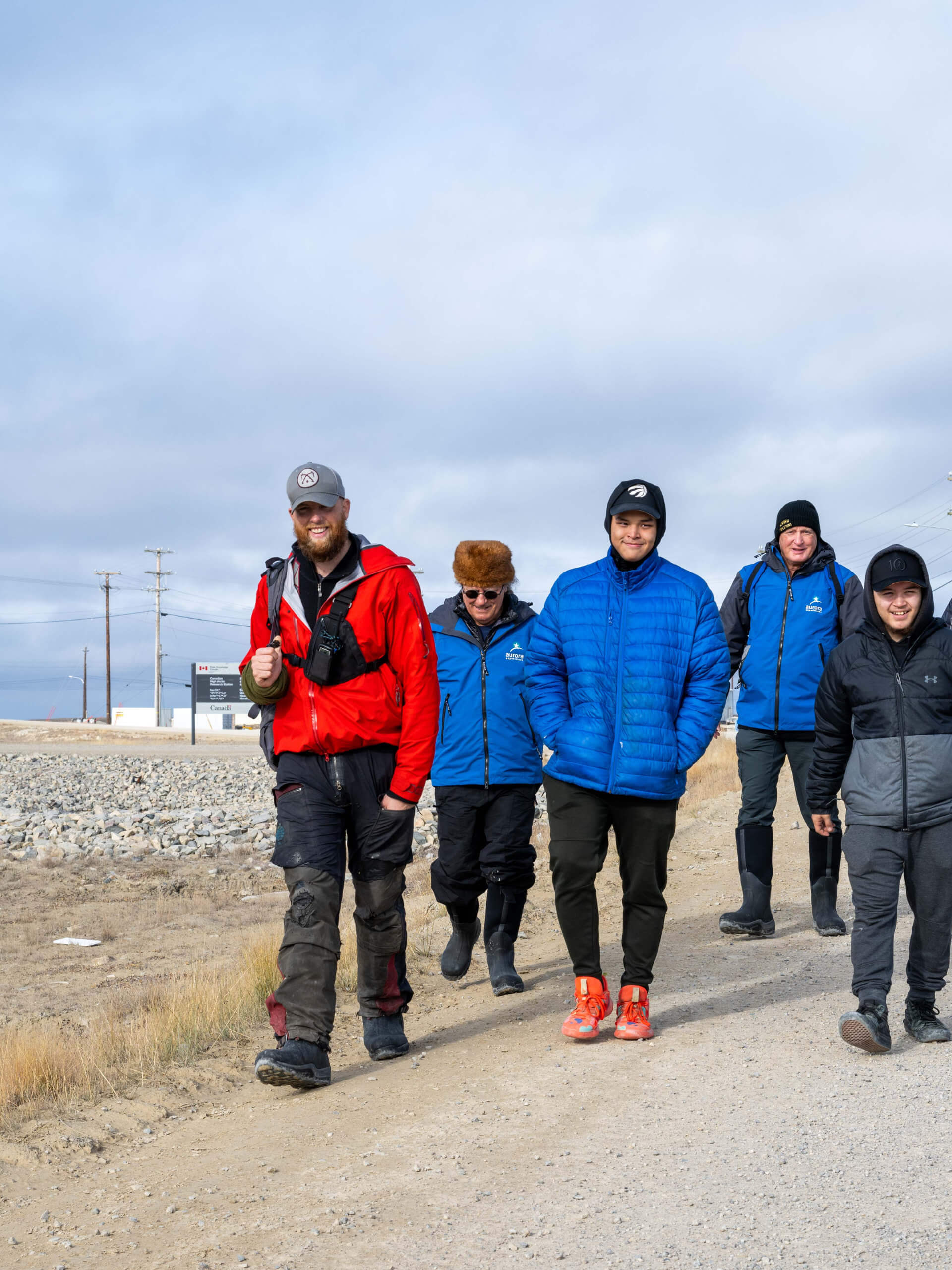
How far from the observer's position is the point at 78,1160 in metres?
4.51

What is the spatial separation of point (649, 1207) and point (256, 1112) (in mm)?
1953

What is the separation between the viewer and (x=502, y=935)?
6488mm

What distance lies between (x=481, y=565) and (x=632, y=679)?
1.44 meters

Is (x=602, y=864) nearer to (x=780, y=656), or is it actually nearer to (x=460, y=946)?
(x=460, y=946)

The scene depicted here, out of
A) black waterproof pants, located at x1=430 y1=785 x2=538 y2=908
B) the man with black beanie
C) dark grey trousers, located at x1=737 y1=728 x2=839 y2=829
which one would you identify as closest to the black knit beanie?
the man with black beanie

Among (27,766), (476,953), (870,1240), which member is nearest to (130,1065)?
(476,953)

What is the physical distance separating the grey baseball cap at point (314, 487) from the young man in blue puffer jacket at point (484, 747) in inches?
54.6

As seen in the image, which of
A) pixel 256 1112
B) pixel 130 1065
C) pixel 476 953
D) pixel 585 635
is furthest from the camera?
pixel 476 953

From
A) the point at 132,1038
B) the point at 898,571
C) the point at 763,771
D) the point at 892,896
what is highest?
the point at 898,571

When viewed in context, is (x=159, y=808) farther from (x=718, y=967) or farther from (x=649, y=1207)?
(x=649, y=1207)

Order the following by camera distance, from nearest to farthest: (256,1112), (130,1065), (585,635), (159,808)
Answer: (256,1112) → (585,635) → (130,1065) → (159,808)

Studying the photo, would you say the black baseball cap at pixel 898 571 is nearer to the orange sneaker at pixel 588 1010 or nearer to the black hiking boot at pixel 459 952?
the orange sneaker at pixel 588 1010

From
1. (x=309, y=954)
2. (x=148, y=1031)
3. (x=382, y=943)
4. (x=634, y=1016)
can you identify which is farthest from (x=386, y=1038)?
(x=148, y=1031)

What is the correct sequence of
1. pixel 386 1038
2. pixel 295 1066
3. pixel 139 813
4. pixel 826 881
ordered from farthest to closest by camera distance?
pixel 139 813
pixel 826 881
pixel 386 1038
pixel 295 1066
